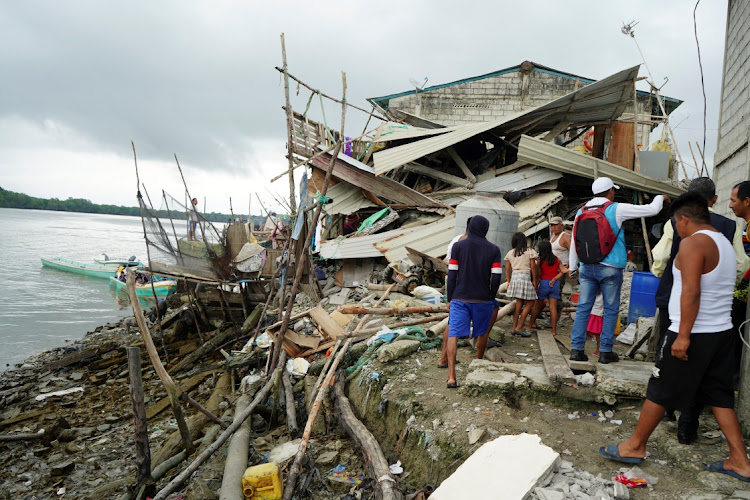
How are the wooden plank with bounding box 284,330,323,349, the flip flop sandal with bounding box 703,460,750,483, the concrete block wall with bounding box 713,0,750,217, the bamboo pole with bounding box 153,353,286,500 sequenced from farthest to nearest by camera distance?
1. the wooden plank with bounding box 284,330,323,349
2. the concrete block wall with bounding box 713,0,750,217
3. the bamboo pole with bounding box 153,353,286,500
4. the flip flop sandal with bounding box 703,460,750,483

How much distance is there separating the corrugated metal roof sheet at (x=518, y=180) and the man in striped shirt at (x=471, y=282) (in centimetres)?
673

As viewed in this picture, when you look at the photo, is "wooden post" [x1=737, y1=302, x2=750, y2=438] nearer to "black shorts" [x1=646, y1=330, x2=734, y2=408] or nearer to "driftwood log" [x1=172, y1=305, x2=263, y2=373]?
"black shorts" [x1=646, y1=330, x2=734, y2=408]

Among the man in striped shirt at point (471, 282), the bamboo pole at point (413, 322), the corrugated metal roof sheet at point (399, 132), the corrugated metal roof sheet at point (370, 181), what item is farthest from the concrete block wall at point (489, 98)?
the man in striped shirt at point (471, 282)

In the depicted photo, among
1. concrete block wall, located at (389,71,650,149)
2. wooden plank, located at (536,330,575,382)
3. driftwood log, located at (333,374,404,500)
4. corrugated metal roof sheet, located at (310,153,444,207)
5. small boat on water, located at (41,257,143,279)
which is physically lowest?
small boat on water, located at (41,257,143,279)

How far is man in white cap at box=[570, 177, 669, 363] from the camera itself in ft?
13.1

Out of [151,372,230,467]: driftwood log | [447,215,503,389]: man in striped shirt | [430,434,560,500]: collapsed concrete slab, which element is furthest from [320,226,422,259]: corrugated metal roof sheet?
[430,434,560,500]: collapsed concrete slab

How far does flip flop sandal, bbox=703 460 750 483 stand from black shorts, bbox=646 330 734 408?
0.35 meters

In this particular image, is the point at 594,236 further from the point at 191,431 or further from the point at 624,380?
the point at 191,431

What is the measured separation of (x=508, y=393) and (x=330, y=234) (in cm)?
982

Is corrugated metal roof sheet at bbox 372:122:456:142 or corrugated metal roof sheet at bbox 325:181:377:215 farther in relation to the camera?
corrugated metal roof sheet at bbox 325:181:377:215

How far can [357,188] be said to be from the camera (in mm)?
12352

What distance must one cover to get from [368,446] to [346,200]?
9.10 metres

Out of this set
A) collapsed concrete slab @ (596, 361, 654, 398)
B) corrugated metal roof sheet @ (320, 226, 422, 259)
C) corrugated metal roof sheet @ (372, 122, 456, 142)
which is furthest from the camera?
corrugated metal roof sheet @ (372, 122, 456, 142)

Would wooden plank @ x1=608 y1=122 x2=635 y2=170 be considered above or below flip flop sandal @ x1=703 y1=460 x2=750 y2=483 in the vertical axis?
above
